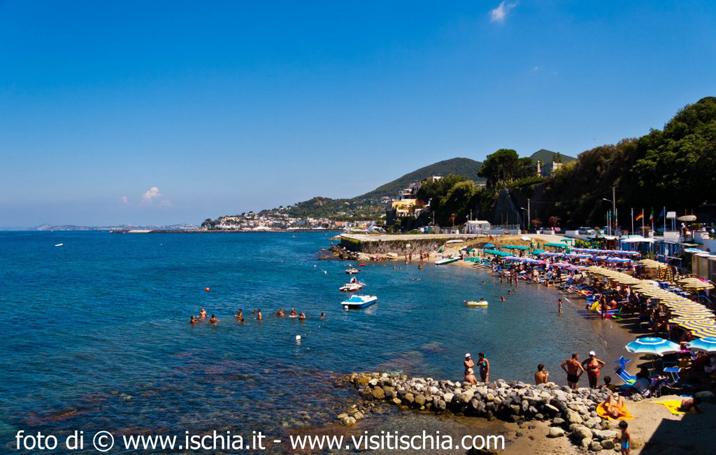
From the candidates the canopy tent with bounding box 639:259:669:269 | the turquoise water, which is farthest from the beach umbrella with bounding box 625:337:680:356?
the canopy tent with bounding box 639:259:669:269

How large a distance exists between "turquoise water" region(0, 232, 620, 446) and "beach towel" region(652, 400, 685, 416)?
5218 mm

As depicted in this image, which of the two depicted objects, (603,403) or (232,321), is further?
(232,321)

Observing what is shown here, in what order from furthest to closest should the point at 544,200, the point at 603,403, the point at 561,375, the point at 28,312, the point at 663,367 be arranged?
the point at 544,200, the point at 28,312, the point at 561,375, the point at 663,367, the point at 603,403

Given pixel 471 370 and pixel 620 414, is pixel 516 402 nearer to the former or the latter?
pixel 620 414

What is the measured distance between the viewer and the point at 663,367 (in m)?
16.5

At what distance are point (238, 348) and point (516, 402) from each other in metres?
14.6

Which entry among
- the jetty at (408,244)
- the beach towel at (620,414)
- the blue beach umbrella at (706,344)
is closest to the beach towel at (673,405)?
the beach towel at (620,414)

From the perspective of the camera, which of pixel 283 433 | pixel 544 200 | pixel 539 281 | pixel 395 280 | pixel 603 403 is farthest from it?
pixel 544 200

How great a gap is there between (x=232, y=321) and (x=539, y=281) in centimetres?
2683

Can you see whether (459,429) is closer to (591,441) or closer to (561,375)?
(591,441)

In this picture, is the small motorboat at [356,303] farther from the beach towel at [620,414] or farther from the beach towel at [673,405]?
the beach towel at [673,405]

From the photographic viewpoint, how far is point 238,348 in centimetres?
2478

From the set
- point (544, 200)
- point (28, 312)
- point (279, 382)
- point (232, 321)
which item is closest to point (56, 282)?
point (28, 312)

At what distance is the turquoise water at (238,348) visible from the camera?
16.6m
